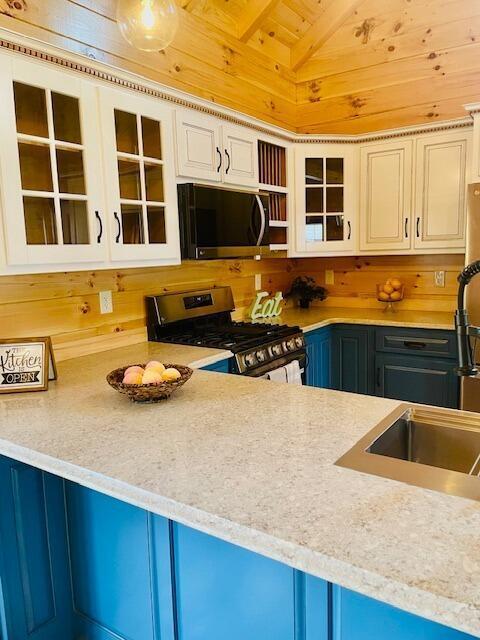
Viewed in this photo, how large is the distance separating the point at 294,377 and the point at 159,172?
1332 millimetres

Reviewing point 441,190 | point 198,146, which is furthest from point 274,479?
point 441,190

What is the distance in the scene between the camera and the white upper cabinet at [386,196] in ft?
10.8

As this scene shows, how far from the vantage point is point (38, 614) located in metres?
1.57

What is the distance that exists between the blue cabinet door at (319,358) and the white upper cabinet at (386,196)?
76 centimetres

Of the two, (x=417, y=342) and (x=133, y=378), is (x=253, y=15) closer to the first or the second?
(x=417, y=342)

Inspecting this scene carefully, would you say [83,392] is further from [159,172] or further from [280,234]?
[280,234]

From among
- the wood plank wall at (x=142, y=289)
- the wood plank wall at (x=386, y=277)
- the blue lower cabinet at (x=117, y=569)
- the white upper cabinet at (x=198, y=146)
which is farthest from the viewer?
the wood plank wall at (x=386, y=277)

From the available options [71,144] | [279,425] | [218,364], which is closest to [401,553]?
[279,425]

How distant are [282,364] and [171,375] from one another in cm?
118

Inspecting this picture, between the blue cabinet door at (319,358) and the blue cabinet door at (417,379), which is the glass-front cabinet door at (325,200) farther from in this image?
the blue cabinet door at (417,379)

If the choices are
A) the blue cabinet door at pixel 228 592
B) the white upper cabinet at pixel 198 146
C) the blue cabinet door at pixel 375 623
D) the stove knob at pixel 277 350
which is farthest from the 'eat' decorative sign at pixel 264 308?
the blue cabinet door at pixel 375 623

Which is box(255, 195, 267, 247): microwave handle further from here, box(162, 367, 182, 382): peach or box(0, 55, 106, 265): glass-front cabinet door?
box(162, 367, 182, 382): peach

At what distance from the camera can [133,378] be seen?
1.57 m

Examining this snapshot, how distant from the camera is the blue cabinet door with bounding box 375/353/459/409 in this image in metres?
3.01
